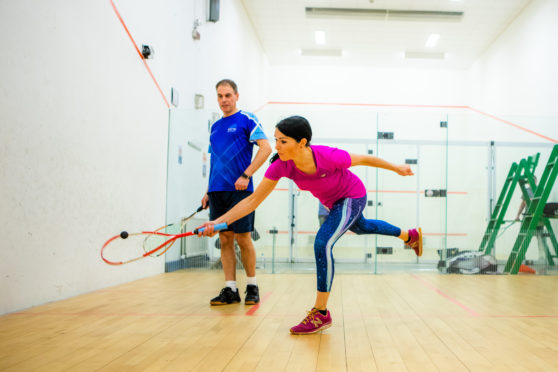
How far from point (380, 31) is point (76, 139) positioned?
6.22 m

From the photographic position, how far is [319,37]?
826 cm

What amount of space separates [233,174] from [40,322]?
1043mm

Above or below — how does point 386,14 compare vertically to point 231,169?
above

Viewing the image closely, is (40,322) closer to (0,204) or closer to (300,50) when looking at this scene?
(0,204)

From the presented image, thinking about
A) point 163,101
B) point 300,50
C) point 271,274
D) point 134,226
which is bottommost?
point 271,274

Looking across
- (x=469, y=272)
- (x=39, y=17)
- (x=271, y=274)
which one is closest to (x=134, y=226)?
(x=271, y=274)

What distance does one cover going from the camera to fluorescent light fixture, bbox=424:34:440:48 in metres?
8.00

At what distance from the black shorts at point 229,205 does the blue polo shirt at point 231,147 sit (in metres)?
0.03

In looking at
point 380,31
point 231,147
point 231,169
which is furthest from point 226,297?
point 380,31

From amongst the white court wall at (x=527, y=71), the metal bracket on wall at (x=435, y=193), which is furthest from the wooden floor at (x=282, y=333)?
the white court wall at (x=527, y=71)

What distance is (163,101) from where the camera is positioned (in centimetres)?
394

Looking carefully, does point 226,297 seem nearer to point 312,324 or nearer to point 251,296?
point 251,296

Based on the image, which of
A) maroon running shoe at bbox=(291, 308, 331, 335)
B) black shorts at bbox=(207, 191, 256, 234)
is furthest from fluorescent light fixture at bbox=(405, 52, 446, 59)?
maroon running shoe at bbox=(291, 308, 331, 335)

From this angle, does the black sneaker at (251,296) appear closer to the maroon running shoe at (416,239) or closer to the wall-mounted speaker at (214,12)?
the maroon running shoe at (416,239)
